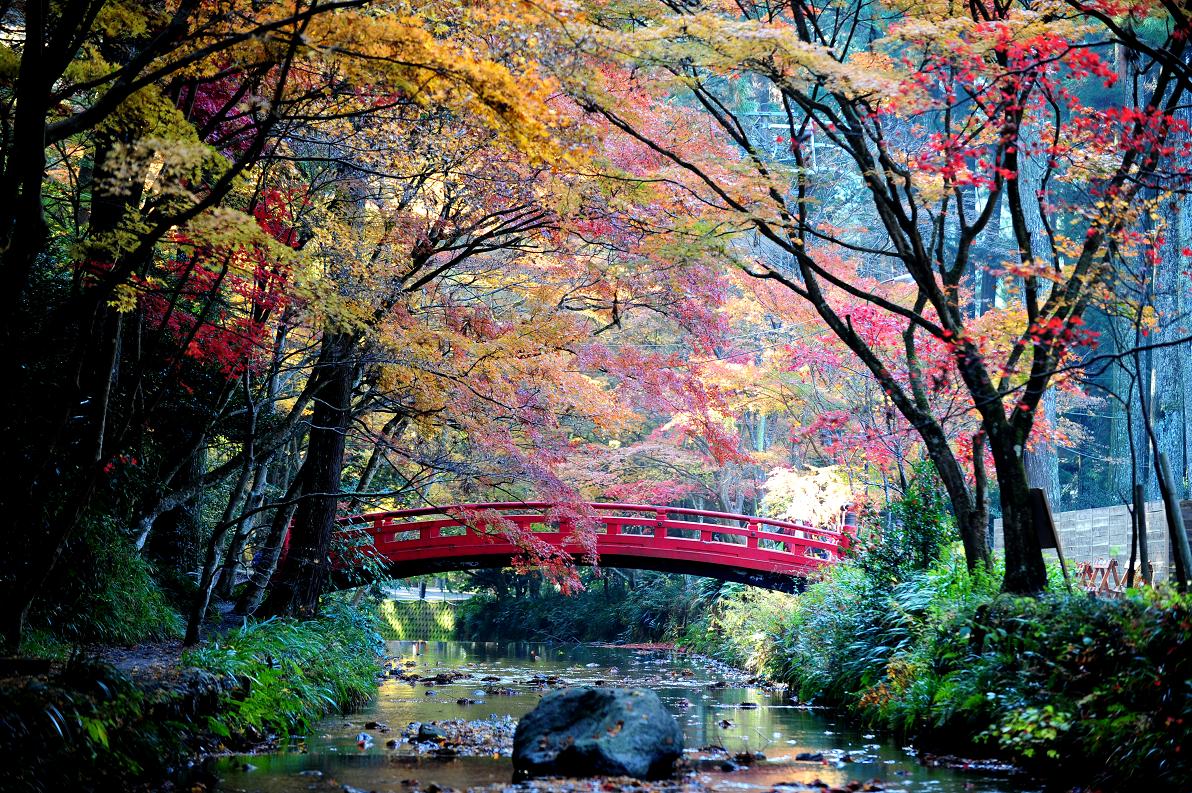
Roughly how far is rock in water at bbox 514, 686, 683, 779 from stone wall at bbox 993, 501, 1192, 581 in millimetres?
6208

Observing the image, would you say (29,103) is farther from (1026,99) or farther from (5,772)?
(1026,99)

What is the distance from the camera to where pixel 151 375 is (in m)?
11.1

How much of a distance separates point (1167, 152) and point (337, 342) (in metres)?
7.94

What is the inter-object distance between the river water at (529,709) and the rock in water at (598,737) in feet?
0.78

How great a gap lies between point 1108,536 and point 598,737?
945 cm

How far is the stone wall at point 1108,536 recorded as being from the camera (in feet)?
37.5

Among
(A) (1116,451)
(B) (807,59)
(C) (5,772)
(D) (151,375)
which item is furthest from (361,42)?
(A) (1116,451)

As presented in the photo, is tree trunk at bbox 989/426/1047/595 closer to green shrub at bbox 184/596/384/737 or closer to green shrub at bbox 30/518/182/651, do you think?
green shrub at bbox 184/596/384/737

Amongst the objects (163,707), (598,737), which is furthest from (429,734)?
(163,707)

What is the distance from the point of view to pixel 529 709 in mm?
10570

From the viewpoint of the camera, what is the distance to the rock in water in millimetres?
6406

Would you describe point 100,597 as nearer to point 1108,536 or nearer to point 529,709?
point 529,709

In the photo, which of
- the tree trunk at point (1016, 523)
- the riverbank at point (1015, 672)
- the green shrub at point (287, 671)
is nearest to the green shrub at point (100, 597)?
the green shrub at point (287, 671)

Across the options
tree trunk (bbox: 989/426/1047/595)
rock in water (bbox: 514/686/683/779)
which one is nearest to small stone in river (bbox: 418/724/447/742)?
rock in water (bbox: 514/686/683/779)
